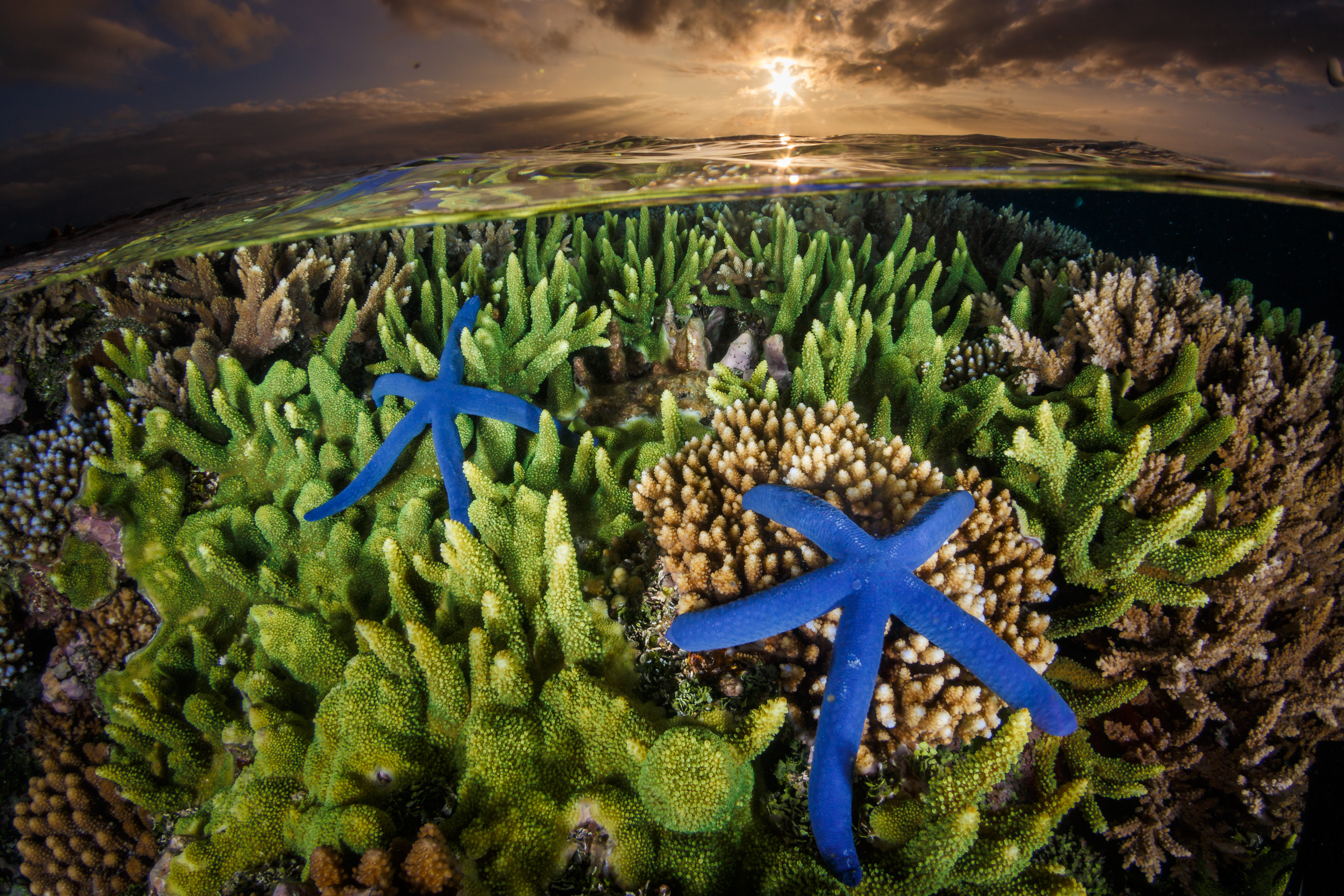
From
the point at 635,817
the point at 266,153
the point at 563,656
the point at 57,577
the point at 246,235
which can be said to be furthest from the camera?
the point at 246,235

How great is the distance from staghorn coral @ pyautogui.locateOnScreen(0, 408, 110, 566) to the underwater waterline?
85.2 inches

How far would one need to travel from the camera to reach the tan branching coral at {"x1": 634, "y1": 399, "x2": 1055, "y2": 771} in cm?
225

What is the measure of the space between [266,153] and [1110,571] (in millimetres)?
6902

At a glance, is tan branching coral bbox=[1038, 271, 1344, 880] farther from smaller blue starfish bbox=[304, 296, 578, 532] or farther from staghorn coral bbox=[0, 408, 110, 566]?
staghorn coral bbox=[0, 408, 110, 566]

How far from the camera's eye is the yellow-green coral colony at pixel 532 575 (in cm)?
197

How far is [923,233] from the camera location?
6.79 metres

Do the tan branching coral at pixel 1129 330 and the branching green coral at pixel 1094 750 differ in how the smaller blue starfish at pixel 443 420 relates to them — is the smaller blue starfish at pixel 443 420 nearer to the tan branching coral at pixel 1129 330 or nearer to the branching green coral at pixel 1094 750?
the branching green coral at pixel 1094 750

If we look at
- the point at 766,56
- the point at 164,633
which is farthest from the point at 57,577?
the point at 766,56

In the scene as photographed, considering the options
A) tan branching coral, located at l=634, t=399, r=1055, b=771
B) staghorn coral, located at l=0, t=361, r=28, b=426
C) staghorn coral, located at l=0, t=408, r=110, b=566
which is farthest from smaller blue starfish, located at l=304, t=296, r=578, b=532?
staghorn coral, located at l=0, t=361, r=28, b=426

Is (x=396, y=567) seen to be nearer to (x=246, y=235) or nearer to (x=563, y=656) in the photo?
(x=563, y=656)

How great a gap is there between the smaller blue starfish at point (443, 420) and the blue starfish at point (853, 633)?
189 cm

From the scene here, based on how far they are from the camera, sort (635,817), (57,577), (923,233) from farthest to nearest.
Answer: (923,233)
(57,577)
(635,817)

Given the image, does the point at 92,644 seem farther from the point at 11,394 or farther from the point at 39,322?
the point at 39,322

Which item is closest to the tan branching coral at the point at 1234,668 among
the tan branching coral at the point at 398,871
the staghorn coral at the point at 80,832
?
the tan branching coral at the point at 398,871
